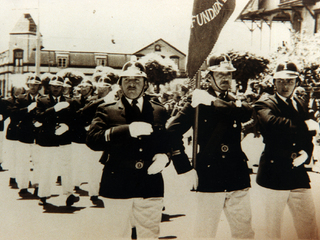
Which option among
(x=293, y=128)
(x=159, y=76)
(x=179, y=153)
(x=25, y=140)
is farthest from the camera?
(x=25, y=140)

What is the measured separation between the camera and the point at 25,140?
554cm

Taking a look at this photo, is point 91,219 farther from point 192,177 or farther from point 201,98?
point 201,98

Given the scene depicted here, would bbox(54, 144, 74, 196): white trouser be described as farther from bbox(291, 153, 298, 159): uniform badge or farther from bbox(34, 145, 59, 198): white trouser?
bbox(291, 153, 298, 159): uniform badge

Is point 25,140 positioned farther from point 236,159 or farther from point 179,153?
point 236,159

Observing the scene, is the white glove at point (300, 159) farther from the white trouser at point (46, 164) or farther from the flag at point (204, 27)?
the white trouser at point (46, 164)

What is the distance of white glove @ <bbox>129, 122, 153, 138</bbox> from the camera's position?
4094 mm

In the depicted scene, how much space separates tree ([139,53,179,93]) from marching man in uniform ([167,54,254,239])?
0.59 meters

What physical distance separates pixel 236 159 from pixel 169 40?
1.79m

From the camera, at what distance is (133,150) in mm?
4082

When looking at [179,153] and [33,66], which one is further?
[33,66]

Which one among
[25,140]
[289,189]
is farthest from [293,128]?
[25,140]

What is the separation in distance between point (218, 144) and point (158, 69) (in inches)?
50.9

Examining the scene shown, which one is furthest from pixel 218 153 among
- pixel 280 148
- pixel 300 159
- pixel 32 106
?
pixel 32 106

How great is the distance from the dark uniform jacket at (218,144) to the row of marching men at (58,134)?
1125mm
